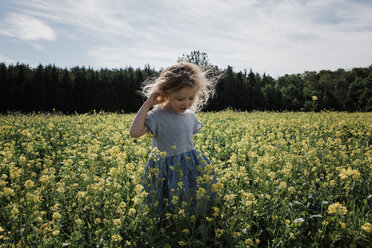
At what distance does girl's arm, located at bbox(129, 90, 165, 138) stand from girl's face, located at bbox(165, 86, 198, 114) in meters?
0.12

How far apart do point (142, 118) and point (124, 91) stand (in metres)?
38.6

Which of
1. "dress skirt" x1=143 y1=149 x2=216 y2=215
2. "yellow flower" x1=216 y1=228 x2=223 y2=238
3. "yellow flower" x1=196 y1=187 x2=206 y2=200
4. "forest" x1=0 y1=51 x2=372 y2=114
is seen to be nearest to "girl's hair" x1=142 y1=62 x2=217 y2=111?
"dress skirt" x1=143 y1=149 x2=216 y2=215

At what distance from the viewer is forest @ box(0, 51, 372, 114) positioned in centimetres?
3466

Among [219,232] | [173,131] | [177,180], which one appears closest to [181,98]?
[173,131]

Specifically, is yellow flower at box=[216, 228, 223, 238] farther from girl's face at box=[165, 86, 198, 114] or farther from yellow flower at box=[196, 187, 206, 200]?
girl's face at box=[165, 86, 198, 114]

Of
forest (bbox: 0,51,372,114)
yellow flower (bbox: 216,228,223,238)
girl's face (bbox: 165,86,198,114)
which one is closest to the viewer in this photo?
yellow flower (bbox: 216,228,223,238)

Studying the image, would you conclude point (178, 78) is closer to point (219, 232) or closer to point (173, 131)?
point (173, 131)

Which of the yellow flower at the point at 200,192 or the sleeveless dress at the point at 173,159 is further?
the sleeveless dress at the point at 173,159

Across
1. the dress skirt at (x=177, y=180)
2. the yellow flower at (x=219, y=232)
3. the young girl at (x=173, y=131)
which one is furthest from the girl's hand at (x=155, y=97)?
the yellow flower at (x=219, y=232)

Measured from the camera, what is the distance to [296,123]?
8680mm

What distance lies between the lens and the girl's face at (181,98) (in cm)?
259

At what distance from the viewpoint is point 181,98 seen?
104 inches

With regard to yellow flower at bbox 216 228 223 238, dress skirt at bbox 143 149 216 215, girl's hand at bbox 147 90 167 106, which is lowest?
yellow flower at bbox 216 228 223 238

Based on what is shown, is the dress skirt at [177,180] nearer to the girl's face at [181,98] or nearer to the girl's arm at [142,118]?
the girl's arm at [142,118]
